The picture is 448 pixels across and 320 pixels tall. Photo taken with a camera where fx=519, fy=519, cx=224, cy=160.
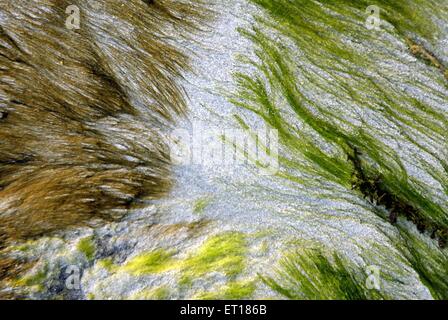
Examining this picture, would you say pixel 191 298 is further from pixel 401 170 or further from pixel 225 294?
pixel 401 170

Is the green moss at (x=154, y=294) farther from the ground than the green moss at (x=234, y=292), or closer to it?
closer to it

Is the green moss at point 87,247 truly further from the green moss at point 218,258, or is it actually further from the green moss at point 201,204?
the green moss at point 201,204

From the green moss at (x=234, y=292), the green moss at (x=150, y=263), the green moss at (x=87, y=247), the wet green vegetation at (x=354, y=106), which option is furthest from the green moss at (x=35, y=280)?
the wet green vegetation at (x=354, y=106)

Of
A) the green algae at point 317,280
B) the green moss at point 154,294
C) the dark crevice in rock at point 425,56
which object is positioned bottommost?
the green moss at point 154,294

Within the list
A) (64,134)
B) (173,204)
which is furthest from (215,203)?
(64,134)

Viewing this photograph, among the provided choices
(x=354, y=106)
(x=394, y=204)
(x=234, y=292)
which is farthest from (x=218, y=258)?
(x=354, y=106)

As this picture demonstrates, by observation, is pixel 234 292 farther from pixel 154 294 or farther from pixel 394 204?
pixel 394 204
